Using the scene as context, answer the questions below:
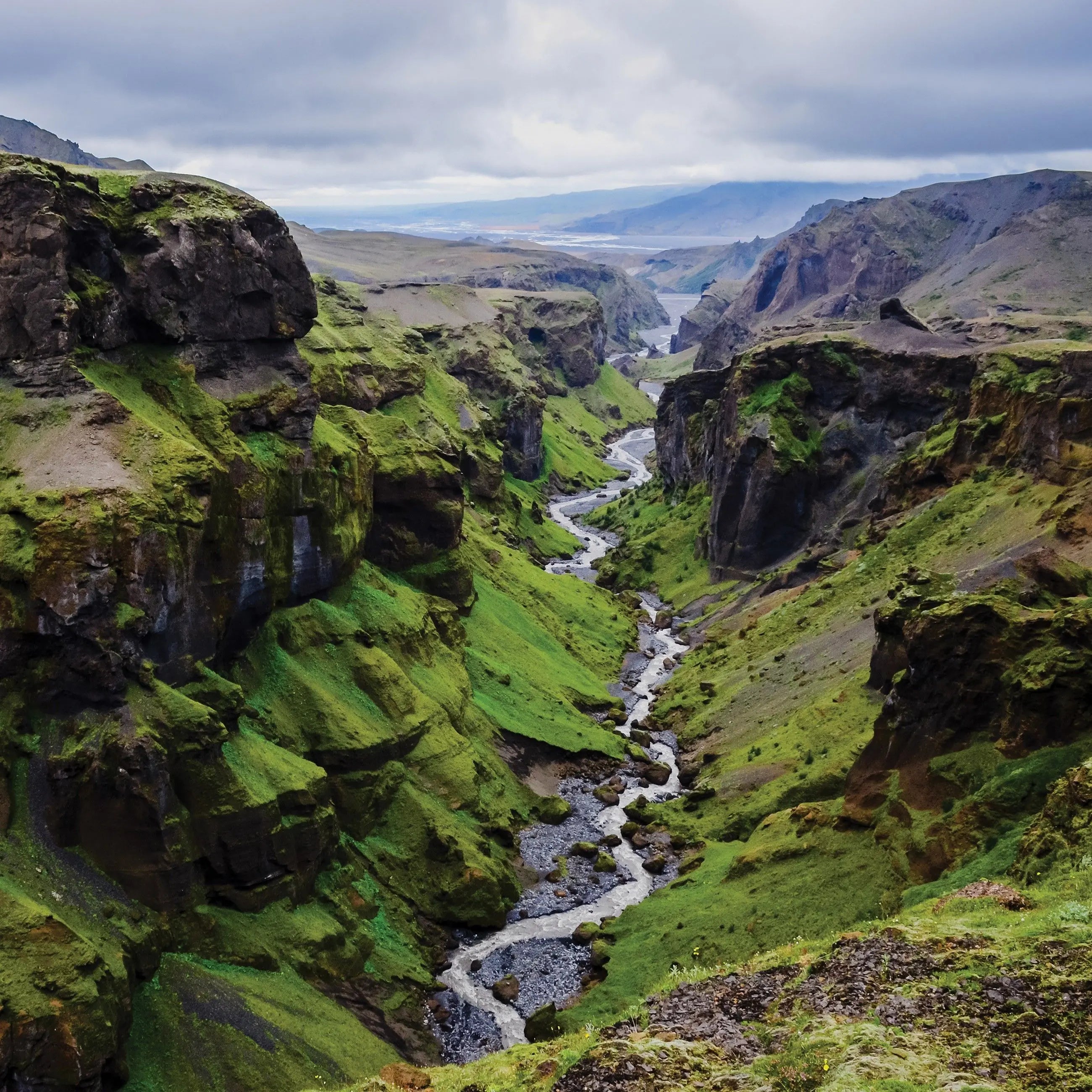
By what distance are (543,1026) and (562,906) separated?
14.1 m

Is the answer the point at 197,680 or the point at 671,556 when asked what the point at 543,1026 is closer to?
the point at 197,680

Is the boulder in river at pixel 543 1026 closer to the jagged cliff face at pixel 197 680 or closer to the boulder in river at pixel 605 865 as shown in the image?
the jagged cliff face at pixel 197 680

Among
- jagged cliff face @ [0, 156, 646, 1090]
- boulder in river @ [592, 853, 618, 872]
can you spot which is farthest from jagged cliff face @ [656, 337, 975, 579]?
boulder in river @ [592, 853, 618, 872]

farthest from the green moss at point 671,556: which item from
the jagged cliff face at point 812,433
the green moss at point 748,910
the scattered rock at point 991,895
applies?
the scattered rock at point 991,895

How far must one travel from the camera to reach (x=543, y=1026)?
5491 cm

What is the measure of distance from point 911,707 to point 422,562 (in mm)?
50581

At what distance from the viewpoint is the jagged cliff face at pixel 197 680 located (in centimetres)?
4631

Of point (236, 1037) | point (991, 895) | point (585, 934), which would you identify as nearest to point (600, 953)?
point (585, 934)

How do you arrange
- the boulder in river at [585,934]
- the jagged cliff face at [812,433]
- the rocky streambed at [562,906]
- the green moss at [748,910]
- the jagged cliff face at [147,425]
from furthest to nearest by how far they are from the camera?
the jagged cliff face at [812,433] < the boulder in river at [585,934] < the rocky streambed at [562,906] < the green moss at [748,910] < the jagged cliff face at [147,425]

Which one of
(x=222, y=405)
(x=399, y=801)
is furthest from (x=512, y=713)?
(x=222, y=405)

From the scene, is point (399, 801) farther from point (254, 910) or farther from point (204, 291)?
point (204, 291)

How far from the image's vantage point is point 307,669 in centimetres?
7038

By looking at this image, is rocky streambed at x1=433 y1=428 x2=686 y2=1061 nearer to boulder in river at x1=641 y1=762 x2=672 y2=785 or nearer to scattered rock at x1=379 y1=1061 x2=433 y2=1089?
boulder in river at x1=641 y1=762 x2=672 y2=785

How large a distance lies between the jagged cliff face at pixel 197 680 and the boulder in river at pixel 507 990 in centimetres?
429
